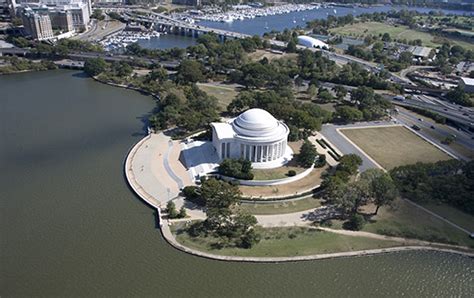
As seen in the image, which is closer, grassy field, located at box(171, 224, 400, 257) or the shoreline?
the shoreline

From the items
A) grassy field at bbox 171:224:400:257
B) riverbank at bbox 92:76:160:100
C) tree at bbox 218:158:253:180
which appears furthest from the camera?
riverbank at bbox 92:76:160:100

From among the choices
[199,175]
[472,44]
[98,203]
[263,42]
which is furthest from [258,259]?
[472,44]

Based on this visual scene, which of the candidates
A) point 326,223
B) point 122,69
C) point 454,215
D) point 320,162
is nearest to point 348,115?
point 320,162

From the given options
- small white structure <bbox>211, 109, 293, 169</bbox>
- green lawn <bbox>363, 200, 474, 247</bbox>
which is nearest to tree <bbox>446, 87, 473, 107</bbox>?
green lawn <bbox>363, 200, 474, 247</bbox>

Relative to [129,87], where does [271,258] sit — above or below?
below

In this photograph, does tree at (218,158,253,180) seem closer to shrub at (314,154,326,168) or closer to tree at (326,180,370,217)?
shrub at (314,154,326,168)

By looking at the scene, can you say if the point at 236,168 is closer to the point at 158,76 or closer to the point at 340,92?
the point at 340,92
